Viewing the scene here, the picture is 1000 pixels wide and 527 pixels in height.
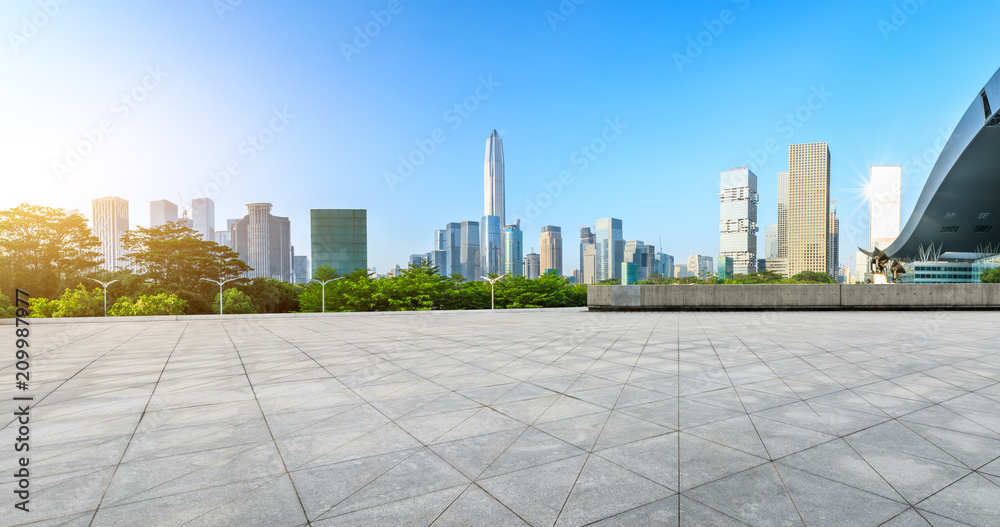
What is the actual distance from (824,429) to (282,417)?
19.8ft

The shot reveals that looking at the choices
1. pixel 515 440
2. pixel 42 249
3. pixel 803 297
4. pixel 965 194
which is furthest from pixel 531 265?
pixel 515 440

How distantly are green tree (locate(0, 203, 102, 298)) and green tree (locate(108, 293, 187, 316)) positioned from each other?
12028mm

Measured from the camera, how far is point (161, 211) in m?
138

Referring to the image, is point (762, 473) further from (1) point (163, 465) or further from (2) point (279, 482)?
(1) point (163, 465)

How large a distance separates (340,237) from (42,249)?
287 feet

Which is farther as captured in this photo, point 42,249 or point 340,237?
point 340,237

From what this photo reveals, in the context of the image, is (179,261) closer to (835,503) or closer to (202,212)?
(835,503)

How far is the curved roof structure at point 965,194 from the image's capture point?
162 ft

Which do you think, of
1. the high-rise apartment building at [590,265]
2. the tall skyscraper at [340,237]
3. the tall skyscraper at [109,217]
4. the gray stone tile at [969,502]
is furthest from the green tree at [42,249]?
the high-rise apartment building at [590,265]

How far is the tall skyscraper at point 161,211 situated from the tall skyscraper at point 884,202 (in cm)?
21085

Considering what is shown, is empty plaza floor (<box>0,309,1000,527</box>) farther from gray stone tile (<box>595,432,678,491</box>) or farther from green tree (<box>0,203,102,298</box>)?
green tree (<box>0,203,102,298</box>)

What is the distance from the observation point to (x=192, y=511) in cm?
303

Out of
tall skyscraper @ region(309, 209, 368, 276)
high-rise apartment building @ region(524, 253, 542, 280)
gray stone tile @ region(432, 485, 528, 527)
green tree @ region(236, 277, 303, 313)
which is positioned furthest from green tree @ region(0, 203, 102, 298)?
high-rise apartment building @ region(524, 253, 542, 280)

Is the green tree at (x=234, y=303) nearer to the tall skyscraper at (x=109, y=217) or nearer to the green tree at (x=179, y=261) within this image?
the green tree at (x=179, y=261)
